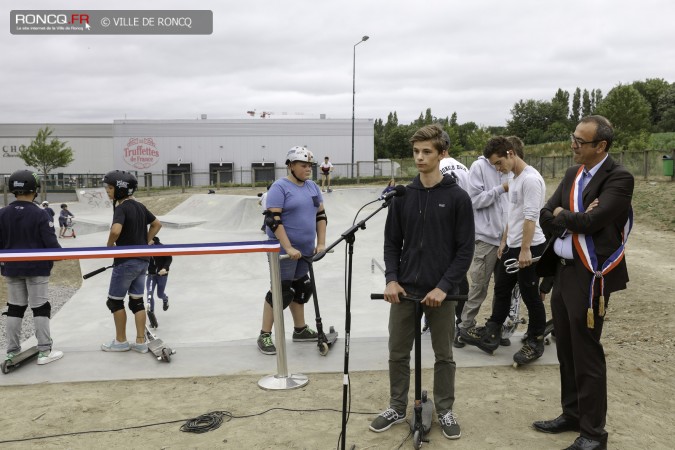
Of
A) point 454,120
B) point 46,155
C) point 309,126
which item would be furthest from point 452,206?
point 454,120

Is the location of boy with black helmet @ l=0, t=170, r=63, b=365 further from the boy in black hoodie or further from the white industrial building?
the white industrial building

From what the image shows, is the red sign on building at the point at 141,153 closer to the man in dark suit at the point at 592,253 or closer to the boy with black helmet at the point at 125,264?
the boy with black helmet at the point at 125,264

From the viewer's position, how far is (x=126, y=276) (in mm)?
5281

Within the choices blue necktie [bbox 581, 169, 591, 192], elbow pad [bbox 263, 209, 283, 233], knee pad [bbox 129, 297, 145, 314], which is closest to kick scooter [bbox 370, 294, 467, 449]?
blue necktie [bbox 581, 169, 591, 192]

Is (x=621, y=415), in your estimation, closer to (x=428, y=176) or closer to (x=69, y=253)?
(x=428, y=176)

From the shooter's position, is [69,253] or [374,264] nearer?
[69,253]

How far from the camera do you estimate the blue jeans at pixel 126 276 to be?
5.27 meters

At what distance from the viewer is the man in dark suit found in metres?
3.17

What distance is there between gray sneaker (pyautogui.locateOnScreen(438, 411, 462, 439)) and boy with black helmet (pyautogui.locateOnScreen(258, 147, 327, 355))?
6.66ft

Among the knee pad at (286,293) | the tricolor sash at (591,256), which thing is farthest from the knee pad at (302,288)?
the tricolor sash at (591,256)

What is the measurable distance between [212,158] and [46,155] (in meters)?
14.4

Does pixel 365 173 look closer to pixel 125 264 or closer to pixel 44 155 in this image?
pixel 44 155

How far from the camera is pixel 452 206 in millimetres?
3471

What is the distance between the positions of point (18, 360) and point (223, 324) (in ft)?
10.2
